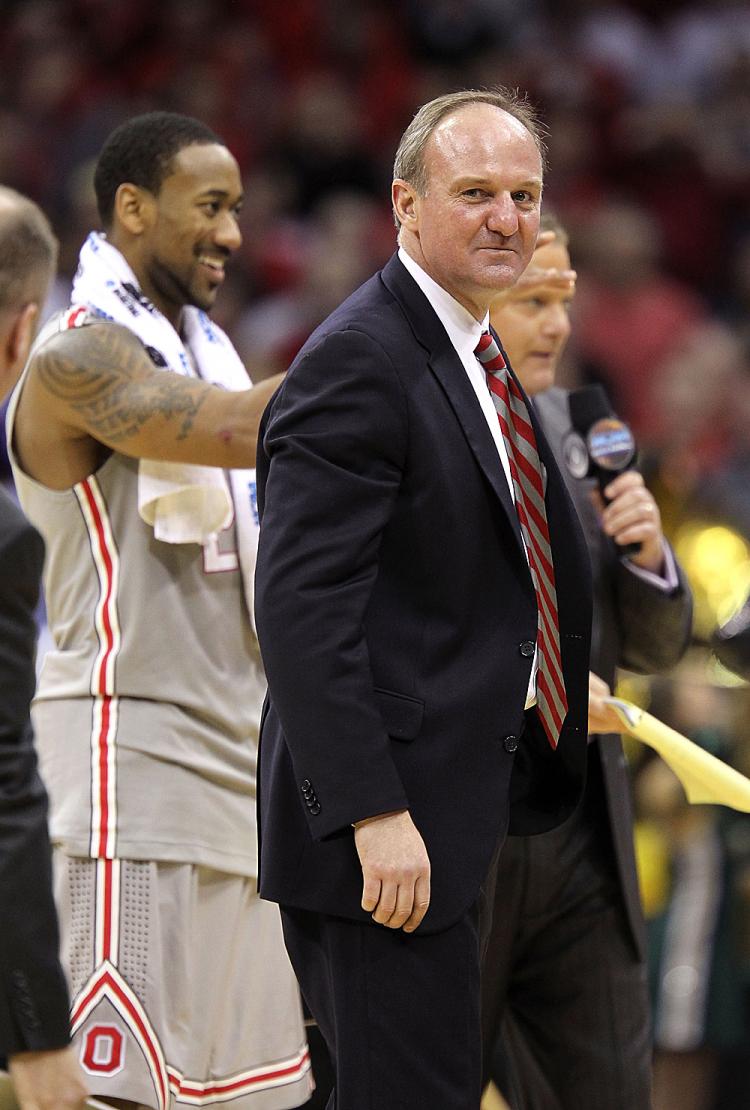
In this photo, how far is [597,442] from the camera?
347 centimetres

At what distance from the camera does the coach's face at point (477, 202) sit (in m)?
2.57

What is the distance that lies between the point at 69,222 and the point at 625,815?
522 centimetres

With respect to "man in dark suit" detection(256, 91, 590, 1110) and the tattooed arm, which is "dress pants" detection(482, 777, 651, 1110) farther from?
the tattooed arm

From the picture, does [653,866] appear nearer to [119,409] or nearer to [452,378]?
[119,409]

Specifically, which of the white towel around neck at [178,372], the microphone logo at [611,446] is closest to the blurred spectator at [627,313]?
the microphone logo at [611,446]

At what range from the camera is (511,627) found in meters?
2.55

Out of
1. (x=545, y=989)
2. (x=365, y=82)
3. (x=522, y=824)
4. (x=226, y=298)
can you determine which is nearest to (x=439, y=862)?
(x=522, y=824)

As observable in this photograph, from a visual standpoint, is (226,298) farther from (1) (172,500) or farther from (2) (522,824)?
(2) (522,824)

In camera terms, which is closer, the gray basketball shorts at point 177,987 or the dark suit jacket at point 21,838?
the dark suit jacket at point 21,838

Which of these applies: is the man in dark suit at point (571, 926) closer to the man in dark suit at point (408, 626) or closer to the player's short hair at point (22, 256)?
the man in dark suit at point (408, 626)

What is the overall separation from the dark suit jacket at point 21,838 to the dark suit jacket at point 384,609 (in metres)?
0.34

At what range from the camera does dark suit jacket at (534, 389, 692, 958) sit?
133 inches

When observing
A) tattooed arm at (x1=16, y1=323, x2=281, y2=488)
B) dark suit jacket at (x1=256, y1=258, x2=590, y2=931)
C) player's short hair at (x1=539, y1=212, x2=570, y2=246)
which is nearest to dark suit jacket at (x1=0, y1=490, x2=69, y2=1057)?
dark suit jacket at (x1=256, y1=258, x2=590, y2=931)

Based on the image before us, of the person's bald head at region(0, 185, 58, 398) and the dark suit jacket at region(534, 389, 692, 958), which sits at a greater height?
the person's bald head at region(0, 185, 58, 398)
